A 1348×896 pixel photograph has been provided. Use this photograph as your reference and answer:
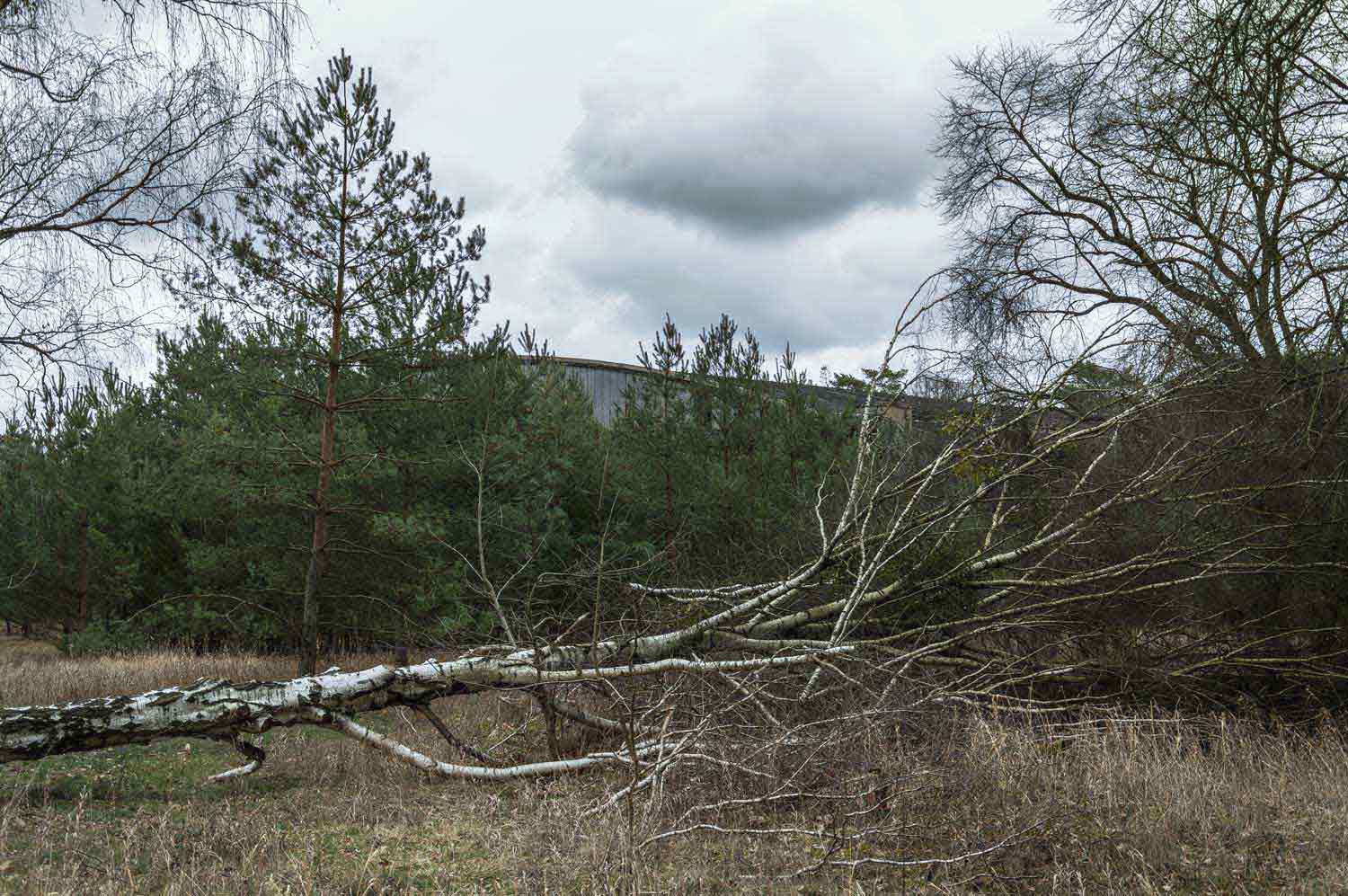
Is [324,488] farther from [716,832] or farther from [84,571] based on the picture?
[84,571]

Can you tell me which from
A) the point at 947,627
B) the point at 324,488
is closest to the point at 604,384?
the point at 324,488

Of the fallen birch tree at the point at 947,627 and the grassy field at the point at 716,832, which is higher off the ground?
the fallen birch tree at the point at 947,627

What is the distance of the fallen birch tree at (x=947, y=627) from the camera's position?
18.6ft

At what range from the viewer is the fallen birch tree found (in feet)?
18.6

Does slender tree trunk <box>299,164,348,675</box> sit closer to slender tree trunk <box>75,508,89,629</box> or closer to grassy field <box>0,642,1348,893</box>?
grassy field <box>0,642,1348,893</box>

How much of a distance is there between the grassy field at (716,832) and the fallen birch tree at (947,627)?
421mm

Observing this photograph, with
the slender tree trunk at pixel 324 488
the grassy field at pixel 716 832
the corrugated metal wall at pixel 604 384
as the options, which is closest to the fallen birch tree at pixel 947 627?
the grassy field at pixel 716 832

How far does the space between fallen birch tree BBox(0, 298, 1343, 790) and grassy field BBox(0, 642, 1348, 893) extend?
42 centimetres

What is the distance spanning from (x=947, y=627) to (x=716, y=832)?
3.15m

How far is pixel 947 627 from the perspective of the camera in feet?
22.9

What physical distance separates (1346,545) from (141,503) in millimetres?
15810

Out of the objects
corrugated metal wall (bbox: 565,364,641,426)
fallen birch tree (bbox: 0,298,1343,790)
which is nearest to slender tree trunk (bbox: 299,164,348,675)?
fallen birch tree (bbox: 0,298,1343,790)

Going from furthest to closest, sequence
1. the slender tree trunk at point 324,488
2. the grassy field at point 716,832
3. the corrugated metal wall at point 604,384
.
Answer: the corrugated metal wall at point 604,384 → the slender tree trunk at point 324,488 → the grassy field at point 716,832

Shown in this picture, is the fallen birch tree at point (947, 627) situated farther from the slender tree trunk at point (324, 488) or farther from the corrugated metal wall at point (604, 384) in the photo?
the corrugated metal wall at point (604, 384)
